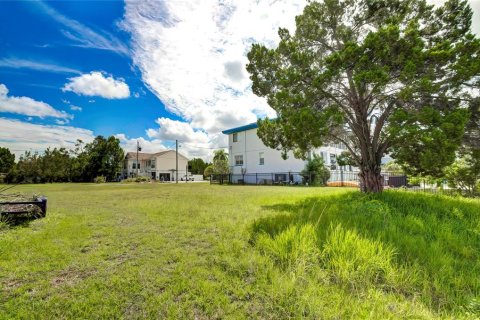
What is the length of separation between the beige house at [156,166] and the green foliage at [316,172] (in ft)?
123

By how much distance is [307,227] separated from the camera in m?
3.71

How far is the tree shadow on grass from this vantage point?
8.39ft

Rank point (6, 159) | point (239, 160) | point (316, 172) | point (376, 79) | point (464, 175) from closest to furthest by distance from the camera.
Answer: point (376, 79), point (464, 175), point (316, 172), point (239, 160), point (6, 159)

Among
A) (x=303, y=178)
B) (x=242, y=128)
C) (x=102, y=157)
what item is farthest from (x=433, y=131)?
(x=102, y=157)

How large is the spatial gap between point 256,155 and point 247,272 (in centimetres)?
2369

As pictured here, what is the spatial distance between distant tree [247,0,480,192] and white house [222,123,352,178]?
14.4 m

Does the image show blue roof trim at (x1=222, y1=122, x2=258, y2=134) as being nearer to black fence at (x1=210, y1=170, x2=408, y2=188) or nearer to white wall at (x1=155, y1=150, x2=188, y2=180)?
black fence at (x1=210, y1=170, x2=408, y2=188)

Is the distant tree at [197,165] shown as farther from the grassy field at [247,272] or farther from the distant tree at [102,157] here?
the grassy field at [247,272]

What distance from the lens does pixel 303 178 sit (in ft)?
67.6

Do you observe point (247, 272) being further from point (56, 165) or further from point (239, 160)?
point (56, 165)

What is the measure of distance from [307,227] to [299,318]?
1.80m

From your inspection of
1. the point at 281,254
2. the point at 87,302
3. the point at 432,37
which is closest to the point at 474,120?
the point at 432,37

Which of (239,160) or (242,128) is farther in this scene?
(239,160)

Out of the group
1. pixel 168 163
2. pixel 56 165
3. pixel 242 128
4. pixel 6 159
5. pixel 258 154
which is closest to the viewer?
pixel 258 154
